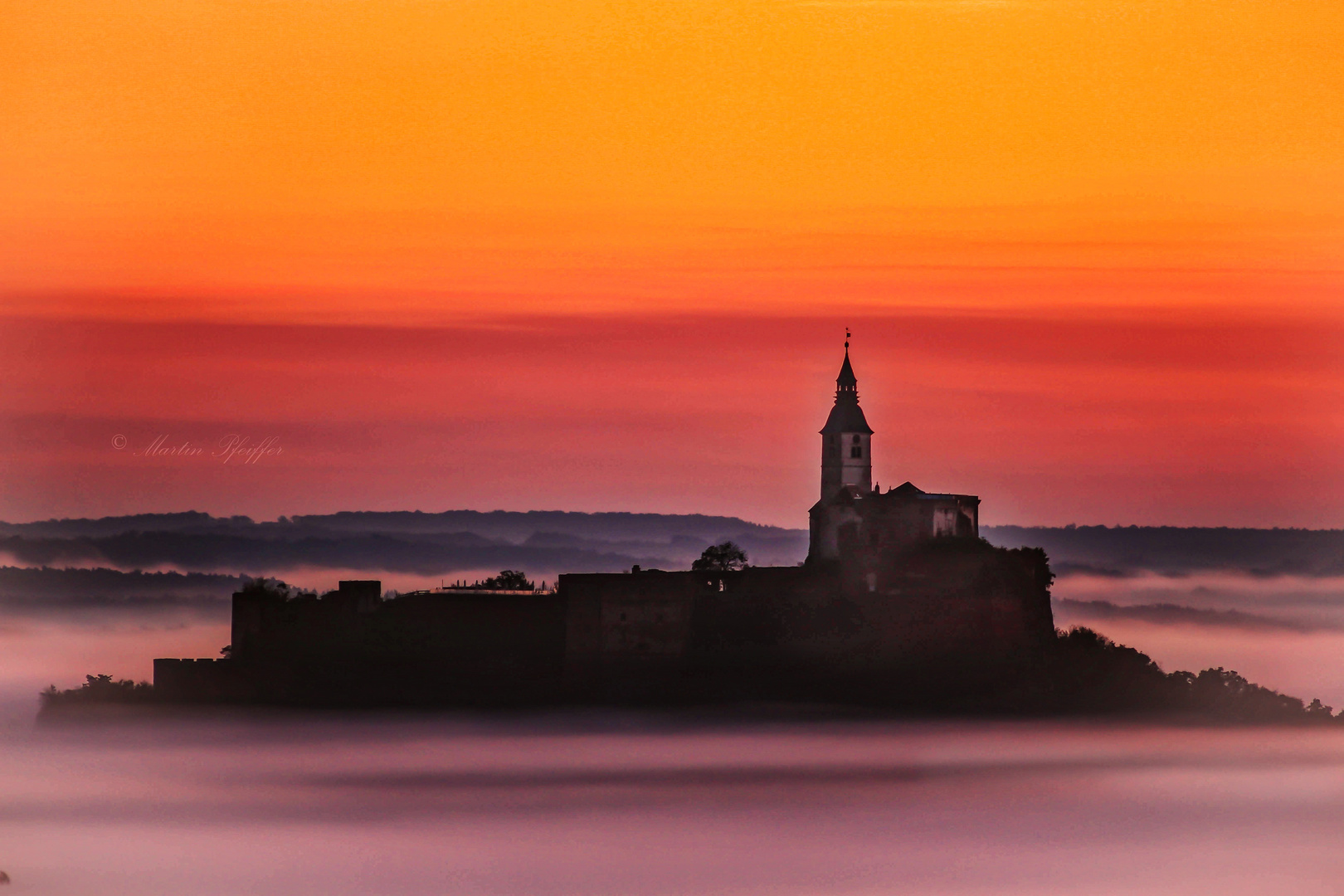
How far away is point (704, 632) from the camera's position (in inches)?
2260

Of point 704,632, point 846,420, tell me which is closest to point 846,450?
point 846,420

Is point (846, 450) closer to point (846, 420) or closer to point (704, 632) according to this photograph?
point (846, 420)

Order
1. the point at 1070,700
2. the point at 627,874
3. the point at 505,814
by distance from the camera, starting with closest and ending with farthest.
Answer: the point at 627,874 → the point at 1070,700 → the point at 505,814

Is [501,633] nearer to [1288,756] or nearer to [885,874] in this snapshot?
[885,874]

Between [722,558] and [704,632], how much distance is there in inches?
214

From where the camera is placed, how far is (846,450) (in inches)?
2383

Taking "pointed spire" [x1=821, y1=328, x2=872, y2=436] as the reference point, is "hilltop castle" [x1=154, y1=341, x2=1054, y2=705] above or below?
below

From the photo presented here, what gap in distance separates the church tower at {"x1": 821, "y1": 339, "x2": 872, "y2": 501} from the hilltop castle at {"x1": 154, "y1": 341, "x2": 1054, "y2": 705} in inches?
25.9

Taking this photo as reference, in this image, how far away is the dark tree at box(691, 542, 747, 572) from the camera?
6219cm

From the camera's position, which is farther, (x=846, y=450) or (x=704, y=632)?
(x=846, y=450)

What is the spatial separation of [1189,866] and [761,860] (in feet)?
36.4

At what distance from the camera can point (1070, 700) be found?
6066 centimetres

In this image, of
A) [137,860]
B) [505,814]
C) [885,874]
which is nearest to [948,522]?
[885,874]

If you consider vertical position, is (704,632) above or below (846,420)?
below
